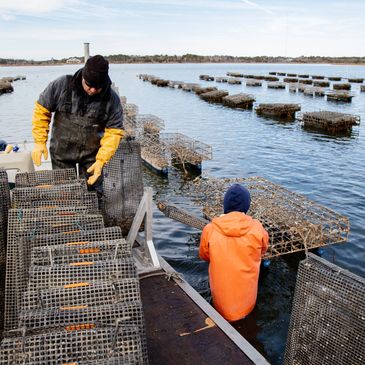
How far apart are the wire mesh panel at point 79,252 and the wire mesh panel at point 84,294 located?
34 cm

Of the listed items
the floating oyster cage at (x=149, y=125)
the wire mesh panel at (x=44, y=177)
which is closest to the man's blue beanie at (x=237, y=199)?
the wire mesh panel at (x=44, y=177)

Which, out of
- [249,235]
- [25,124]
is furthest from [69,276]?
[25,124]

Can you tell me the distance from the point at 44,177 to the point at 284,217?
6670mm

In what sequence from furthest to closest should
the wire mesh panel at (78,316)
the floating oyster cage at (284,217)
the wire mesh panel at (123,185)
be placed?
the floating oyster cage at (284,217)
the wire mesh panel at (123,185)
the wire mesh panel at (78,316)

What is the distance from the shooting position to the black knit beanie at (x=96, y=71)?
14.9ft

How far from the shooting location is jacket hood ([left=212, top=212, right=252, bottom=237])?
4.69m

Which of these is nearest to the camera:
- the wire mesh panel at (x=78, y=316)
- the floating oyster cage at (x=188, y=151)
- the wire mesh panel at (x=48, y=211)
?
the wire mesh panel at (x=78, y=316)

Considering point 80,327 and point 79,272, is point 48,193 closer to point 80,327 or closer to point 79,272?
point 79,272

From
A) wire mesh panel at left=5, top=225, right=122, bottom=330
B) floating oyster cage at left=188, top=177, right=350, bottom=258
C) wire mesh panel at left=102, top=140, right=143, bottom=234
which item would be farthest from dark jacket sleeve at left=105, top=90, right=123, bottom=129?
floating oyster cage at left=188, top=177, right=350, bottom=258

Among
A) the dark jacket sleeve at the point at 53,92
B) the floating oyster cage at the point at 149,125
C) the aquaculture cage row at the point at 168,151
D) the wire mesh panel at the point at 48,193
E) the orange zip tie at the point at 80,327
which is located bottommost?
the aquaculture cage row at the point at 168,151

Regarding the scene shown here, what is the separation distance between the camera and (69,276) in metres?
3.31

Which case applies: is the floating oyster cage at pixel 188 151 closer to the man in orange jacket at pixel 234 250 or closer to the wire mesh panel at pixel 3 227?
the man in orange jacket at pixel 234 250

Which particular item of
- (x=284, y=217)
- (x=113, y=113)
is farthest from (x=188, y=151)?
(x=113, y=113)

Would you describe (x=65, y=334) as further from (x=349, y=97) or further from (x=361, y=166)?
(x=349, y=97)
